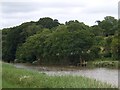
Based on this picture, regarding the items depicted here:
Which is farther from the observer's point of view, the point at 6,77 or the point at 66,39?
the point at 66,39

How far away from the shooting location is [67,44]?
91438 millimetres

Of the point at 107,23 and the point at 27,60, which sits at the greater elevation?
the point at 107,23

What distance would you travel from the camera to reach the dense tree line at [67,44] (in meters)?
89.2

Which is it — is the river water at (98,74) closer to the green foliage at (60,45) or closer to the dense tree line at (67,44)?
the dense tree line at (67,44)

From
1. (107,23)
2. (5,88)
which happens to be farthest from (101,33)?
(5,88)

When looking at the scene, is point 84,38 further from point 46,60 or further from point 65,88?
point 65,88

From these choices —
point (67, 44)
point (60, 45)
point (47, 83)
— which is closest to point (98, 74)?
point (47, 83)

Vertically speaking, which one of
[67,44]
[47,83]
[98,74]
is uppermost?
[67,44]

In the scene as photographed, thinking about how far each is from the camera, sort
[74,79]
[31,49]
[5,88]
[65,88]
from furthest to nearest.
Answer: [31,49]
[74,79]
[65,88]
[5,88]

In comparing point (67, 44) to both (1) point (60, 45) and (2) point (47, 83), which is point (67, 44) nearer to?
(1) point (60, 45)

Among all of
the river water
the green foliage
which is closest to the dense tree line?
the green foliage

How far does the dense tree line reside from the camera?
8925 centimetres

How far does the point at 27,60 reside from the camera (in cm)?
10712

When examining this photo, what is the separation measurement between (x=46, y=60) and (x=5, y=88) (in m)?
78.4
